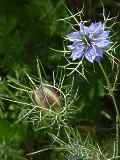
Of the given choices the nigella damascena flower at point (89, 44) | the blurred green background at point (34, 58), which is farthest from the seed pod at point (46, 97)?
the blurred green background at point (34, 58)

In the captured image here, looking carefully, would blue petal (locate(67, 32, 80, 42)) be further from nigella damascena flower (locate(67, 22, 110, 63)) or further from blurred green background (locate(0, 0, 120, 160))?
blurred green background (locate(0, 0, 120, 160))

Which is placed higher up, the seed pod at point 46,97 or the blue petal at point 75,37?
the blue petal at point 75,37

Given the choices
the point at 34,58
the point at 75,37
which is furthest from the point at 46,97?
the point at 34,58

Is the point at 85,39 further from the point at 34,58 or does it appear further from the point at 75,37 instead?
the point at 34,58

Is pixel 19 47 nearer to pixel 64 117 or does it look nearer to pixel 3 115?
pixel 3 115

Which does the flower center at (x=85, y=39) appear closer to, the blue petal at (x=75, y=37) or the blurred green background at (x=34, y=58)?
the blue petal at (x=75, y=37)

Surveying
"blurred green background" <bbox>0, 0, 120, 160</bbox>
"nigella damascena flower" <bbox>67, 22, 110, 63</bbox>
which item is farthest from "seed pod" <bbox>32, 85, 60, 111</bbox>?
"blurred green background" <bbox>0, 0, 120, 160</bbox>

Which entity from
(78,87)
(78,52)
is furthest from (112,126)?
(78,52)

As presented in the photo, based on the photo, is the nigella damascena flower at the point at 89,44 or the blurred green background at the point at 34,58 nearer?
the nigella damascena flower at the point at 89,44
